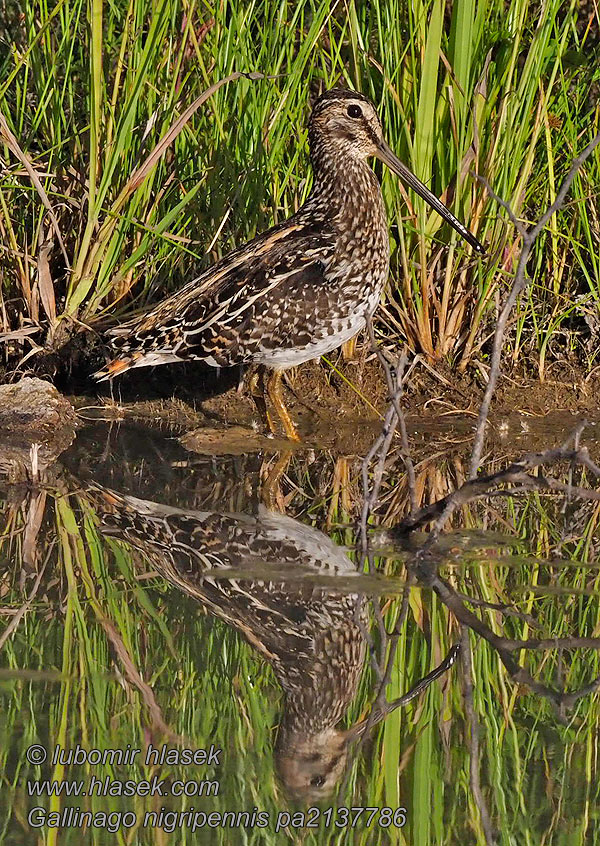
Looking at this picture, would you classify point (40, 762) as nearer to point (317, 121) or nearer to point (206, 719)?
point (206, 719)

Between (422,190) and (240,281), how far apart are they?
3.05 feet

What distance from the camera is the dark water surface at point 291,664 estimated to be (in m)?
3.14

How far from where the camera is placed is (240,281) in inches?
235

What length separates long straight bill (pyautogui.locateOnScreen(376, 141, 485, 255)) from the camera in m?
6.08

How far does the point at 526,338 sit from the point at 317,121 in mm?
1548

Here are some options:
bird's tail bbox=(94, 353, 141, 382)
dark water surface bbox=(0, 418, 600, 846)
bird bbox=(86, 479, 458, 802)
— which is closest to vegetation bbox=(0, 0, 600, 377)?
bird's tail bbox=(94, 353, 141, 382)

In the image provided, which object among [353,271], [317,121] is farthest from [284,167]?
[353,271]

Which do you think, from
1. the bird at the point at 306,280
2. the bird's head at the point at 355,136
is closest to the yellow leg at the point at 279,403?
the bird at the point at 306,280

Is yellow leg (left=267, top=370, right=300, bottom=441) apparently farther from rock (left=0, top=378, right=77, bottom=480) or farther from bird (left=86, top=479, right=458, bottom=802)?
bird (left=86, top=479, right=458, bottom=802)

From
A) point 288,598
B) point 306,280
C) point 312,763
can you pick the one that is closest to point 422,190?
point 306,280

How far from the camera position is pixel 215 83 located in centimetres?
620

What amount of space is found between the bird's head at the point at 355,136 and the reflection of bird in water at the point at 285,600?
5.94ft

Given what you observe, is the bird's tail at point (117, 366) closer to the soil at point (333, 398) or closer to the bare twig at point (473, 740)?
the soil at point (333, 398)

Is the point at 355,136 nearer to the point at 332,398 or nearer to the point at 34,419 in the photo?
the point at 332,398
